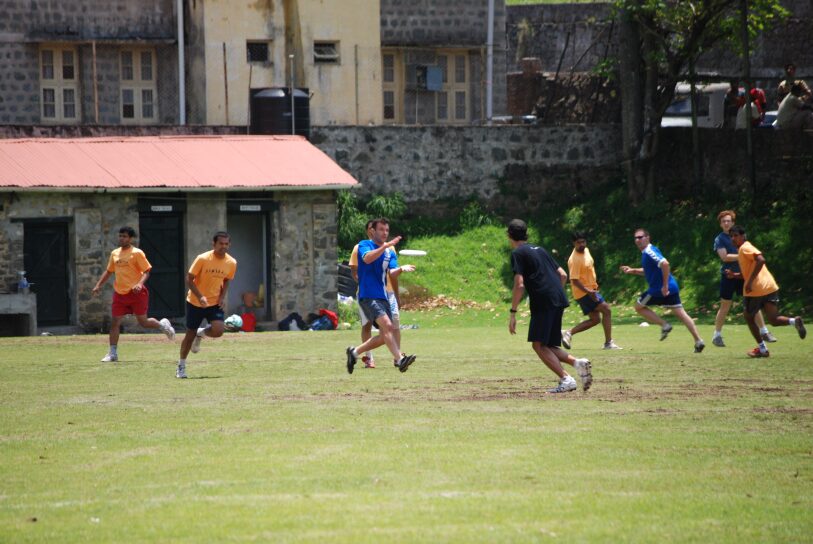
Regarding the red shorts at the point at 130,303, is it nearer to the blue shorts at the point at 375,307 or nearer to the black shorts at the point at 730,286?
the blue shorts at the point at 375,307

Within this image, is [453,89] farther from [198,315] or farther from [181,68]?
[198,315]

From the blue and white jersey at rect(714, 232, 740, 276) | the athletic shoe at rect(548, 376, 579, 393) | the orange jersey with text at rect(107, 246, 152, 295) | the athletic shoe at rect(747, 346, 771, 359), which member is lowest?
the athletic shoe at rect(747, 346, 771, 359)

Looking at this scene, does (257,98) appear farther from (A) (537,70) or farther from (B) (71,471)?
(B) (71,471)

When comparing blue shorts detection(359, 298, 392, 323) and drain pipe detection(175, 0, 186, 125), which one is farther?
drain pipe detection(175, 0, 186, 125)

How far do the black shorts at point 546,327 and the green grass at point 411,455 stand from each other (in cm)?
61

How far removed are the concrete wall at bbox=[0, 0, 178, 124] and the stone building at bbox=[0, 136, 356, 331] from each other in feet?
29.3

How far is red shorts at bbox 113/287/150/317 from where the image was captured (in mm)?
21672

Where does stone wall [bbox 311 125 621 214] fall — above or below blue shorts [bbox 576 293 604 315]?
above

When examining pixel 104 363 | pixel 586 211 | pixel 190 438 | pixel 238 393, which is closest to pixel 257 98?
pixel 586 211

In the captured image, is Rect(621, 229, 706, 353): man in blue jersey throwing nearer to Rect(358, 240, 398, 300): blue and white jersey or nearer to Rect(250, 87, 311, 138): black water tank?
Rect(358, 240, 398, 300): blue and white jersey

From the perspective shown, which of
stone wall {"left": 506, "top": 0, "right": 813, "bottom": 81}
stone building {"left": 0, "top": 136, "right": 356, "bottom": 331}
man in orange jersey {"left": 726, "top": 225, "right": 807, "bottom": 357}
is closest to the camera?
man in orange jersey {"left": 726, "top": 225, "right": 807, "bottom": 357}

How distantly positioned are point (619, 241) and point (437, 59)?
10583 millimetres

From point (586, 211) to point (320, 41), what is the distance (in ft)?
30.1

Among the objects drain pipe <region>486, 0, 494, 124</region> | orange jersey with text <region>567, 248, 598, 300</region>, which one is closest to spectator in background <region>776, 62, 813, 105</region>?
drain pipe <region>486, 0, 494, 124</region>
